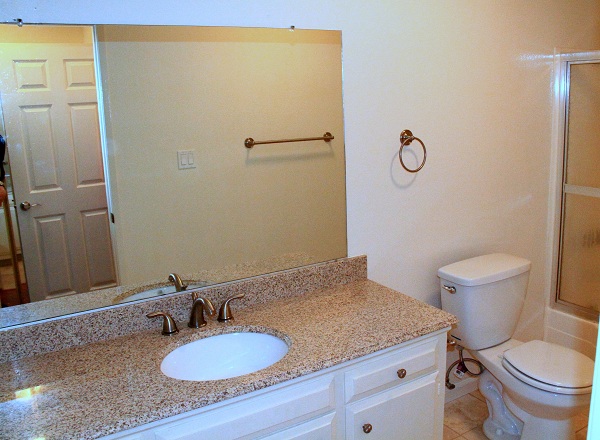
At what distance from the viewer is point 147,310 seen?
6.08ft

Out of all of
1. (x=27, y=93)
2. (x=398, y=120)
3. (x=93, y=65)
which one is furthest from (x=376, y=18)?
(x=27, y=93)

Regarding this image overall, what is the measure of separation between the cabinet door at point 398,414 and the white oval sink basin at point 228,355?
307mm

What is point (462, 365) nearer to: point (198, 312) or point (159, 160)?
point (198, 312)

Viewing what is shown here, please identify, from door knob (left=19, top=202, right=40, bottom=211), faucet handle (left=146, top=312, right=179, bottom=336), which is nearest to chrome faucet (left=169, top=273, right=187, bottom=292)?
faucet handle (left=146, top=312, right=179, bottom=336)

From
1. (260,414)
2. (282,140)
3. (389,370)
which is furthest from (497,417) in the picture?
(282,140)

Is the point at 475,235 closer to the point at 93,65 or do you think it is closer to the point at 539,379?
the point at 539,379

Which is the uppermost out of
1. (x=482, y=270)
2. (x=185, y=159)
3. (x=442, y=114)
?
(x=442, y=114)

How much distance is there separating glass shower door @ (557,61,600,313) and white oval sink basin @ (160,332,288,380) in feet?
6.53

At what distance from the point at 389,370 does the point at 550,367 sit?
87cm

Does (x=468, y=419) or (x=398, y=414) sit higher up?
(x=398, y=414)

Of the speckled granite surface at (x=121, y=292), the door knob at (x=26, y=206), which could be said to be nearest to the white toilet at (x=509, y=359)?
the speckled granite surface at (x=121, y=292)

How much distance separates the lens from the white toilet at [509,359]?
218cm

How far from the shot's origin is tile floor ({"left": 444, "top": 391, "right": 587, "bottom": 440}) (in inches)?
103

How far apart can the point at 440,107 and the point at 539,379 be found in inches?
47.5
